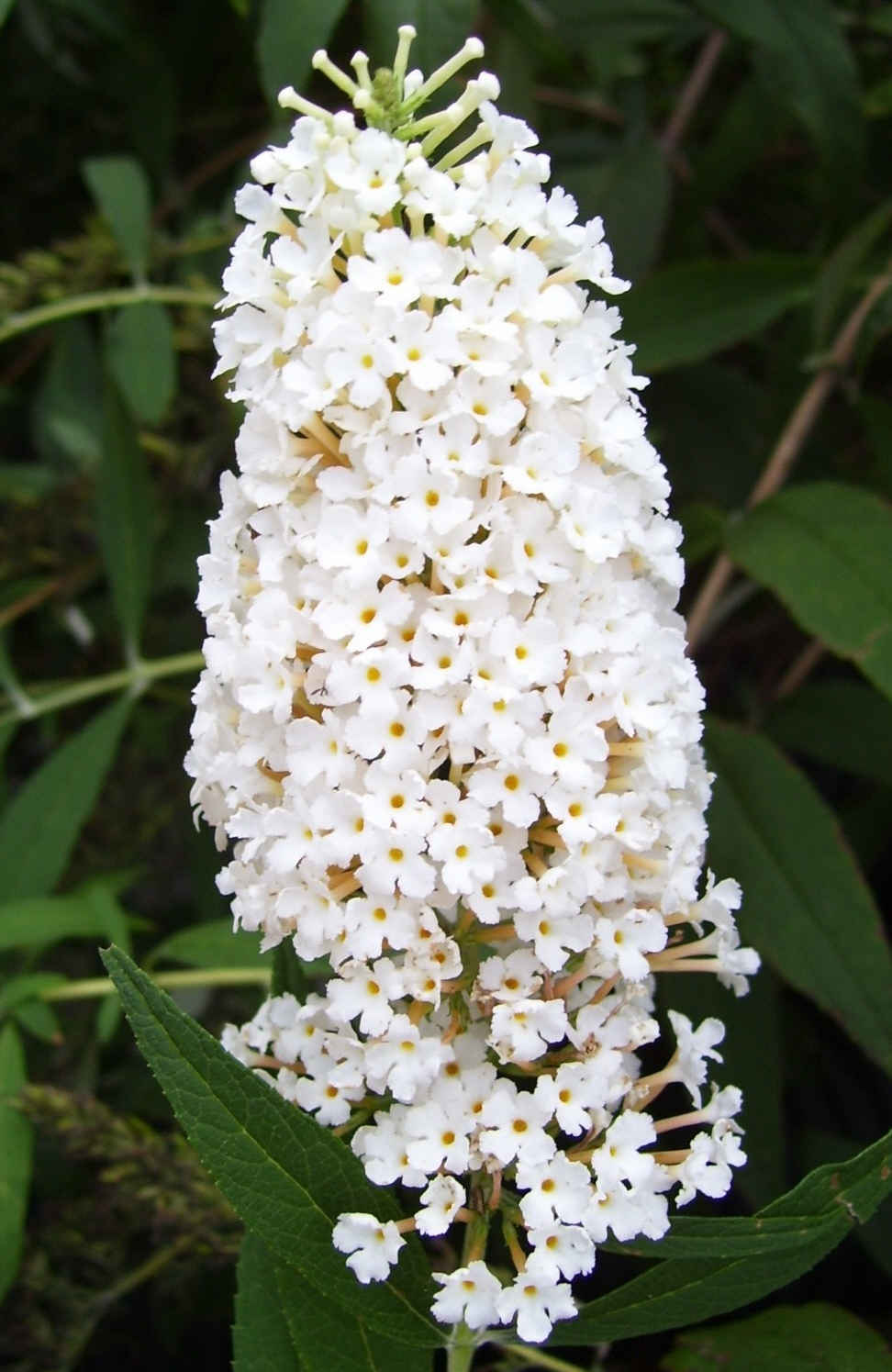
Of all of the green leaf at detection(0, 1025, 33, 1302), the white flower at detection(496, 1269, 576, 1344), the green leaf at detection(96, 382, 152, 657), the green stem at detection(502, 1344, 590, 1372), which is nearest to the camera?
the white flower at detection(496, 1269, 576, 1344)

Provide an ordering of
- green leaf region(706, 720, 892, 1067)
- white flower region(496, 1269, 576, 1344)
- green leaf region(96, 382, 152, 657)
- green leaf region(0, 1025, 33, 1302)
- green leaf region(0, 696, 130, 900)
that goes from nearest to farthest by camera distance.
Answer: white flower region(496, 1269, 576, 1344)
green leaf region(0, 1025, 33, 1302)
green leaf region(706, 720, 892, 1067)
green leaf region(0, 696, 130, 900)
green leaf region(96, 382, 152, 657)

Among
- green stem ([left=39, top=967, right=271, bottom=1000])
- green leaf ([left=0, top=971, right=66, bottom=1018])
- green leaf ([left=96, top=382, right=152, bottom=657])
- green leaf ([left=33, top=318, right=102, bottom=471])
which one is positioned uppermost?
green leaf ([left=33, top=318, right=102, bottom=471])

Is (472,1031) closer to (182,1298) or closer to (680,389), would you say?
(182,1298)

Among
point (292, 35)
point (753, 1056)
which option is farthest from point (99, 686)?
point (753, 1056)

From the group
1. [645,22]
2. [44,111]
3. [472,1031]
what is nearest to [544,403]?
[472,1031]

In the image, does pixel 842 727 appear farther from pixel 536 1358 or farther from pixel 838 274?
pixel 536 1358

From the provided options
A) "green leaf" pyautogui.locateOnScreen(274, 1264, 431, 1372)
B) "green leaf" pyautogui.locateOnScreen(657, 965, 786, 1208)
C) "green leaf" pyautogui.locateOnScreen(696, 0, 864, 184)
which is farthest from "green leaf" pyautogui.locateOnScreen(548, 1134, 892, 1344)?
"green leaf" pyautogui.locateOnScreen(696, 0, 864, 184)

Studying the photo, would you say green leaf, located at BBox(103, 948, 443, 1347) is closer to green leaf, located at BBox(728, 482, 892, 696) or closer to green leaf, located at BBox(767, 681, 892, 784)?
green leaf, located at BBox(728, 482, 892, 696)
